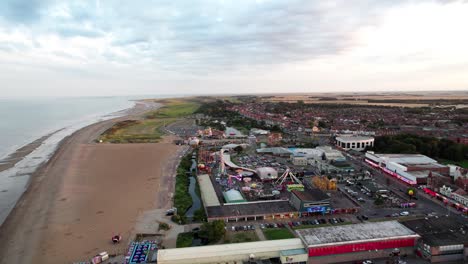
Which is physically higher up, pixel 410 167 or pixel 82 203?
pixel 410 167

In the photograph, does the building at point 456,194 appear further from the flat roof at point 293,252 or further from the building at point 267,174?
the flat roof at point 293,252

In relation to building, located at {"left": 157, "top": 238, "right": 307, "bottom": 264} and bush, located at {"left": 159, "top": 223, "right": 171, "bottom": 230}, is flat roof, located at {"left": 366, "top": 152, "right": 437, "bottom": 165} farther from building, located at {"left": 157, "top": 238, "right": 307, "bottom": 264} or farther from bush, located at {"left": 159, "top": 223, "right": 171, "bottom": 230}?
bush, located at {"left": 159, "top": 223, "right": 171, "bottom": 230}

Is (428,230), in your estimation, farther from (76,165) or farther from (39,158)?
(39,158)

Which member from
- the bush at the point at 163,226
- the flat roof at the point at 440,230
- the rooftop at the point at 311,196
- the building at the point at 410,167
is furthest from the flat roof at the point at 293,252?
the building at the point at 410,167

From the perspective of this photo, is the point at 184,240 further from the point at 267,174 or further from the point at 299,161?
the point at 299,161

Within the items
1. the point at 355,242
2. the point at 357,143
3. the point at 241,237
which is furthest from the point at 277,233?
the point at 357,143

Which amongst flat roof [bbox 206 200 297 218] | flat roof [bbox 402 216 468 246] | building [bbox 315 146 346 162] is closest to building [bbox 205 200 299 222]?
flat roof [bbox 206 200 297 218]
